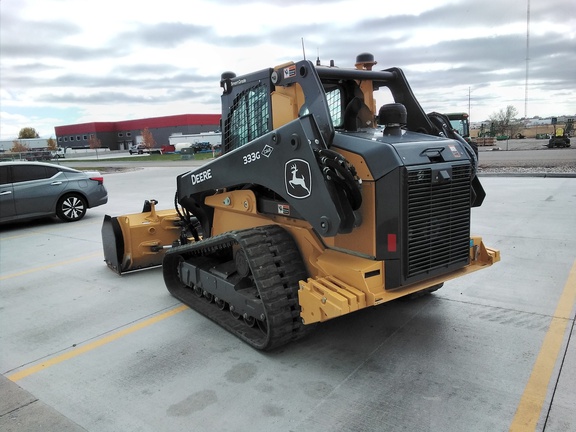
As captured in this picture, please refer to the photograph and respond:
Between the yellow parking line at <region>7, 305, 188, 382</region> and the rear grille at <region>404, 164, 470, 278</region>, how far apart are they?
2616mm

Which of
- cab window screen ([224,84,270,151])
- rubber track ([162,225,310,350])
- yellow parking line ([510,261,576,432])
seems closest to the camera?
yellow parking line ([510,261,576,432])

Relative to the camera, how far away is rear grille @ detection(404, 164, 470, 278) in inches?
135

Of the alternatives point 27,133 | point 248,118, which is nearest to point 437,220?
point 248,118

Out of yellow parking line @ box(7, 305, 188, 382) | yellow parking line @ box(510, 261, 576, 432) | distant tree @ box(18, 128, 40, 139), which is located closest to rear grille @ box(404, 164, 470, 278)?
yellow parking line @ box(510, 261, 576, 432)

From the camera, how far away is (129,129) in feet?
327

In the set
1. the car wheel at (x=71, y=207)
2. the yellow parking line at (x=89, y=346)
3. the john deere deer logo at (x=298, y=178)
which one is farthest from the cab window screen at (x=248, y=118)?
the car wheel at (x=71, y=207)

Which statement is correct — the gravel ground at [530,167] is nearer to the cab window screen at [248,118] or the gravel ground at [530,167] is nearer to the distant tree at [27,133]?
the cab window screen at [248,118]

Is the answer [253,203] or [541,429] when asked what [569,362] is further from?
[253,203]

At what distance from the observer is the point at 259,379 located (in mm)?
3445

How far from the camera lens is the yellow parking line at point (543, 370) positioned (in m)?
2.84

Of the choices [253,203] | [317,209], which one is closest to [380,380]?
[317,209]

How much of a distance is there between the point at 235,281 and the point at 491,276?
3.15 metres

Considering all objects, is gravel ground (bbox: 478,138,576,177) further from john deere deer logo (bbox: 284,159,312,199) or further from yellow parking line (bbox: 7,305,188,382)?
yellow parking line (bbox: 7,305,188,382)

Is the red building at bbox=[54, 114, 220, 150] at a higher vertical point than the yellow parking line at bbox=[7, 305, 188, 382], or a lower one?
higher
